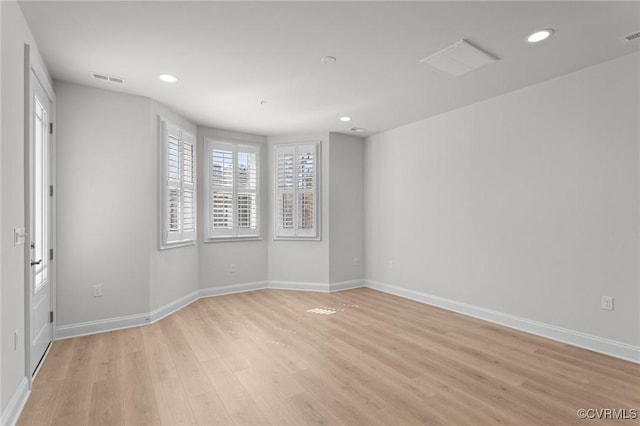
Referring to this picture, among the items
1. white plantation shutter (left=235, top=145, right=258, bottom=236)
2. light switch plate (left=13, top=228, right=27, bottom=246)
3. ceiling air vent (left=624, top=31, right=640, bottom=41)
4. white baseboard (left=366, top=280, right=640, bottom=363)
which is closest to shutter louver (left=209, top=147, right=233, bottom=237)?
white plantation shutter (left=235, top=145, right=258, bottom=236)

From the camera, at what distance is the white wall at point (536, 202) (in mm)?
2926

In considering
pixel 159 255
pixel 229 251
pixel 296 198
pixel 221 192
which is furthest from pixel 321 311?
pixel 221 192

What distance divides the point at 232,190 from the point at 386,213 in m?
2.57

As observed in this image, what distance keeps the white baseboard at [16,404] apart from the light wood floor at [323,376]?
5 cm

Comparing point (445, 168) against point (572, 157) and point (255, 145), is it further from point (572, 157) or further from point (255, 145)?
point (255, 145)

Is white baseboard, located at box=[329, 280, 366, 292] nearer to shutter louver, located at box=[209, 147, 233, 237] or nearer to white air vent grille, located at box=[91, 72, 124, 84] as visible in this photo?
shutter louver, located at box=[209, 147, 233, 237]

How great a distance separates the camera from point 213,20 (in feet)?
7.58

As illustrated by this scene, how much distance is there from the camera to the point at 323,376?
257 centimetres

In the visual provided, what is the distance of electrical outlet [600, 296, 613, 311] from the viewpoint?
296cm

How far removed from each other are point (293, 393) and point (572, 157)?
338 cm

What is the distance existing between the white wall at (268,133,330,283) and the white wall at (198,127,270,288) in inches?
4.8

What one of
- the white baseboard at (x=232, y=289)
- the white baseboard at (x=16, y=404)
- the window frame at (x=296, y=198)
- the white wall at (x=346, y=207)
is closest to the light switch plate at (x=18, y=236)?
the white baseboard at (x=16, y=404)

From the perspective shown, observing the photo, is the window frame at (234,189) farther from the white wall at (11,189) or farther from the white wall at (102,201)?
A: the white wall at (11,189)

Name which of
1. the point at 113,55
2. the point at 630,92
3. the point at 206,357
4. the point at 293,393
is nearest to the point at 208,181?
the point at 113,55
